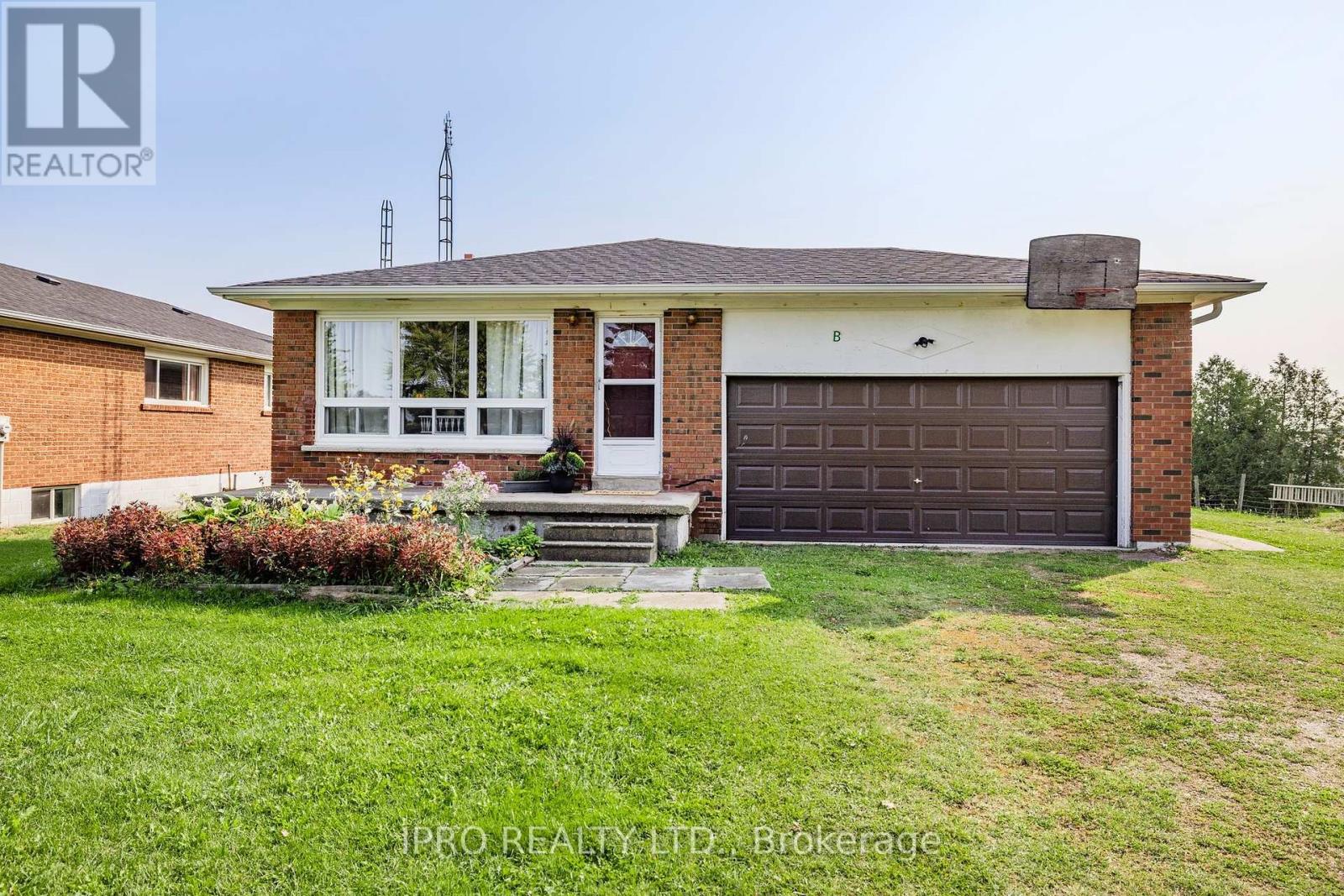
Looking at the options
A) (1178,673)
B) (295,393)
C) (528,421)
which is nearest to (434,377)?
(528,421)

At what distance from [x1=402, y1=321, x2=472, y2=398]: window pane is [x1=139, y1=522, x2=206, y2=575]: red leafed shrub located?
152 inches

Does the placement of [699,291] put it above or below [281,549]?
above

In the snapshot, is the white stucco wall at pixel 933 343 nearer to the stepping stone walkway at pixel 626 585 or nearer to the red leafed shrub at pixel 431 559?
the stepping stone walkway at pixel 626 585

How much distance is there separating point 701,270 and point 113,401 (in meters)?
10.5

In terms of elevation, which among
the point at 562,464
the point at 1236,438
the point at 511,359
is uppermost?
the point at 511,359

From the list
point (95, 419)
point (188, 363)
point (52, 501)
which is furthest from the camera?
point (188, 363)

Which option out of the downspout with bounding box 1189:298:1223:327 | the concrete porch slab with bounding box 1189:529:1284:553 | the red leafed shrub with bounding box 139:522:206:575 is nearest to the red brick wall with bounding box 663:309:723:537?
the red leafed shrub with bounding box 139:522:206:575

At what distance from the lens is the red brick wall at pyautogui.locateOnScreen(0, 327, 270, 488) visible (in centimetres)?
1021

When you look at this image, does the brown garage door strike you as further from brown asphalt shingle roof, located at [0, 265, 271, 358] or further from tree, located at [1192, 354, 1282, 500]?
tree, located at [1192, 354, 1282, 500]

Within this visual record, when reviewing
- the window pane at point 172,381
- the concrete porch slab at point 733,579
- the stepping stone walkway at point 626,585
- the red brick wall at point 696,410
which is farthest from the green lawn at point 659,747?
the window pane at point 172,381

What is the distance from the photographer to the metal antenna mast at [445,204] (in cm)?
1674

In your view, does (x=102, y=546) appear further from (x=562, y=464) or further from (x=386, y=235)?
(x=386, y=235)

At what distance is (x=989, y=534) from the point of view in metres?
8.51

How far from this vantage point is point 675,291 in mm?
8195
